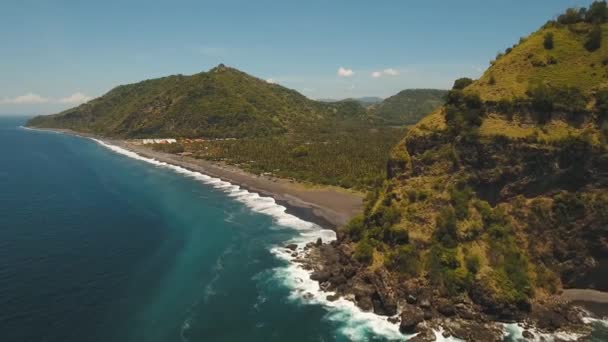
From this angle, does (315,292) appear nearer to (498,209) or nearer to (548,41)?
(498,209)

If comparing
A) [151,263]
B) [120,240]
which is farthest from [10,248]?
[151,263]

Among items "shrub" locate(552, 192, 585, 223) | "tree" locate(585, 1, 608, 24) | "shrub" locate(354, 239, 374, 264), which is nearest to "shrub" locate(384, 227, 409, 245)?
"shrub" locate(354, 239, 374, 264)

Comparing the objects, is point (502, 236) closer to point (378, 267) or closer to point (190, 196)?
point (378, 267)

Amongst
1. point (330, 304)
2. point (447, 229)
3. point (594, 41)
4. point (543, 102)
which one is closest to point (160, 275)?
point (330, 304)

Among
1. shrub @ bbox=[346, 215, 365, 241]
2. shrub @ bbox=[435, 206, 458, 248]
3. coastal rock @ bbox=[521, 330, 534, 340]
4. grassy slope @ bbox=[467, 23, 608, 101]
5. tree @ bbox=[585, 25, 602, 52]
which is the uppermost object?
tree @ bbox=[585, 25, 602, 52]

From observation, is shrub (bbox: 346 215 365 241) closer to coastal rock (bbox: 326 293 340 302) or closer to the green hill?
the green hill

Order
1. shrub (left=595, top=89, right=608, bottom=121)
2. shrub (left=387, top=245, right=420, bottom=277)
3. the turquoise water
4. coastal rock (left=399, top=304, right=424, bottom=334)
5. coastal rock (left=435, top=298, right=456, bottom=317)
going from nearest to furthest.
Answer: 1. coastal rock (left=399, top=304, right=424, bottom=334)
2. the turquoise water
3. coastal rock (left=435, top=298, right=456, bottom=317)
4. shrub (left=387, top=245, right=420, bottom=277)
5. shrub (left=595, top=89, right=608, bottom=121)

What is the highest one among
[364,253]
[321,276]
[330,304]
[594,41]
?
[594,41]
